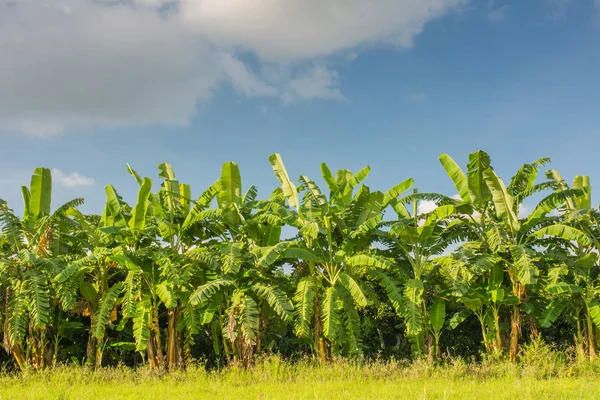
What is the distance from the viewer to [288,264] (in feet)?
43.9

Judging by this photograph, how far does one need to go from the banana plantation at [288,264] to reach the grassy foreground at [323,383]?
1202mm

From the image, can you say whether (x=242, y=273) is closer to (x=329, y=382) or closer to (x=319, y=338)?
(x=319, y=338)

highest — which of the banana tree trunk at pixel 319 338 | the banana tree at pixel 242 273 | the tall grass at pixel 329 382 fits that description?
the banana tree at pixel 242 273

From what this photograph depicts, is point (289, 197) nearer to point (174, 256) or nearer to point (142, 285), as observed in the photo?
point (174, 256)

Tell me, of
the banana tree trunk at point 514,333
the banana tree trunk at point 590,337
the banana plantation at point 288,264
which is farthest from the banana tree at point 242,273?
the banana tree trunk at point 590,337

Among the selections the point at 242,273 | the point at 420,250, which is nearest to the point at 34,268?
the point at 242,273

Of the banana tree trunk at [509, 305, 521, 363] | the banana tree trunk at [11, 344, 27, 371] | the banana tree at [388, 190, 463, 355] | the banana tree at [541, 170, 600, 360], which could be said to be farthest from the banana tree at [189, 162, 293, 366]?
the banana tree at [541, 170, 600, 360]

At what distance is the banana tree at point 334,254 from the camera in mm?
11797

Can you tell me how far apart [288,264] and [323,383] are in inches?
170

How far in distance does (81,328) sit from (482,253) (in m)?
10.3

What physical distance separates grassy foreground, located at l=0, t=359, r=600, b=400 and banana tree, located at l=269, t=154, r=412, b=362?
1.04 meters

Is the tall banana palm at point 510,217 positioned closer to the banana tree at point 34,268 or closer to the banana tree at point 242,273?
the banana tree at point 242,273

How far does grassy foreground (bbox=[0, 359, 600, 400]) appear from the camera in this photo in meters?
8.21

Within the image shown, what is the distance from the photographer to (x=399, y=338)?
1530 cm
